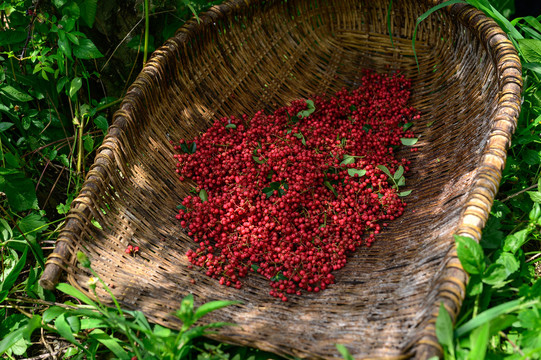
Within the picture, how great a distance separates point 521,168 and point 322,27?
1457 millimetres

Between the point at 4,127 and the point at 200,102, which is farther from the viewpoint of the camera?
the point at 200,102

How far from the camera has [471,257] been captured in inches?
52.6

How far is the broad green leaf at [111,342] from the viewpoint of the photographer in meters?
1.61

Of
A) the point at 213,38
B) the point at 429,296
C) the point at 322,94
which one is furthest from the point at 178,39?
the point at 429,296

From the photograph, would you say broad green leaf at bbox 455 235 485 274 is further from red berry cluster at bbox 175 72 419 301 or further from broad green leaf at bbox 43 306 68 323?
broad green leaf at bbox 43 306 68 323

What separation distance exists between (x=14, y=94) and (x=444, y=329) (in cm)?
212

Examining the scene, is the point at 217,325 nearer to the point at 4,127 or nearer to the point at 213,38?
the point at 4,127

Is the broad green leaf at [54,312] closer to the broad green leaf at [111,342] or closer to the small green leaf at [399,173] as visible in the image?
the broad green leaf at [111,342]

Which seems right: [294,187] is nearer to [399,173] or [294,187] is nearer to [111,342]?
[399,173]

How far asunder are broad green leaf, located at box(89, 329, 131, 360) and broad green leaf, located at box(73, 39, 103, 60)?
1.19 m

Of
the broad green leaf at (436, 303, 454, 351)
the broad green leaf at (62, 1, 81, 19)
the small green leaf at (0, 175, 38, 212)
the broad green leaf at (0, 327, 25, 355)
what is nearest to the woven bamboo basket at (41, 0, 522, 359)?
the broad green leaf at (436, 303, 454, 351)

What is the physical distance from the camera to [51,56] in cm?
200

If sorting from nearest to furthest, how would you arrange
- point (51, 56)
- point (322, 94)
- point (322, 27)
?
point (51, 56) < point (322, 94) < point (322, 27)

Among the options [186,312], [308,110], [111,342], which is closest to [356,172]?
[308,110]
